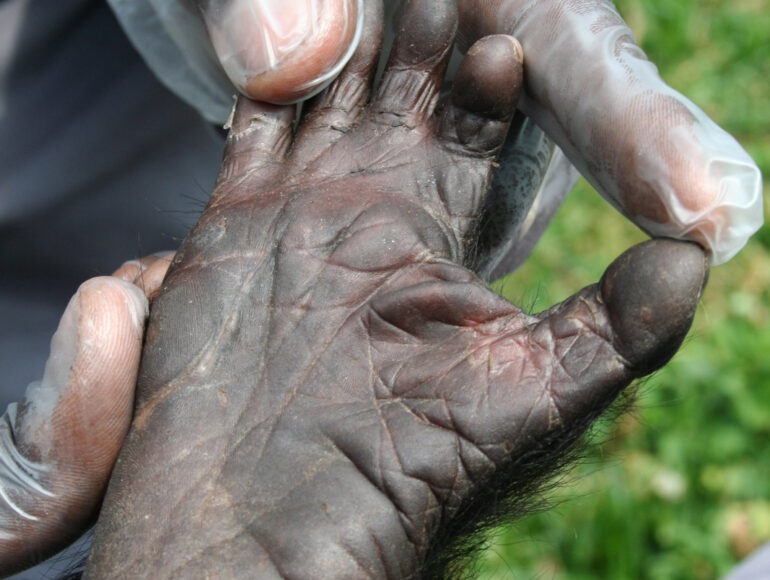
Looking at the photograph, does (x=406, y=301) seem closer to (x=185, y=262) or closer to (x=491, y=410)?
(x=491, y=410)

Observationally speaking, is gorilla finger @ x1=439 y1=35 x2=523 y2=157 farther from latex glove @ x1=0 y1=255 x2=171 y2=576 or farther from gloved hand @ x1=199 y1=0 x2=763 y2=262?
latex glove @ x1=0 y1=255 x2=171 y2=576

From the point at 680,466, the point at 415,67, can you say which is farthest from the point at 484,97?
the point at 680,466

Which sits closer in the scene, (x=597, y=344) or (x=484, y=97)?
(x=597, y=344)

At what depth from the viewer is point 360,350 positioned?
1.15 metres

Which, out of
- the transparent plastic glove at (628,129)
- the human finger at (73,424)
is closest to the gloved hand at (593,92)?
the transparent plastic glove at (628,129)

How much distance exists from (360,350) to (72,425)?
392 millimetres

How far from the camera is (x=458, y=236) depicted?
1.23 meters

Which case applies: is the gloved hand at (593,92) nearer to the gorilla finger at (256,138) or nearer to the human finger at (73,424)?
the gorilla finger at (256,138)

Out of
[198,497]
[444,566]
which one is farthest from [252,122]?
A: [444,566]

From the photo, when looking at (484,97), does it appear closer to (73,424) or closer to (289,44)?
(289,44)

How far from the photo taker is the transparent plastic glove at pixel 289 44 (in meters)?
1.27

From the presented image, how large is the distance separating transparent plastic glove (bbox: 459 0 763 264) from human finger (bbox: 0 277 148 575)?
613 mm

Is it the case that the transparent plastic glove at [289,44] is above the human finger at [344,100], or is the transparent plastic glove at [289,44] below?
above

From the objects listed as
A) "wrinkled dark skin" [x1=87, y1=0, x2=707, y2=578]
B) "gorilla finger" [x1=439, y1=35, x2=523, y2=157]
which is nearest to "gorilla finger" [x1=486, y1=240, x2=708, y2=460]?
"wrinkled dark skin" [x1=87, y1=0, x2=707, y2=578]
